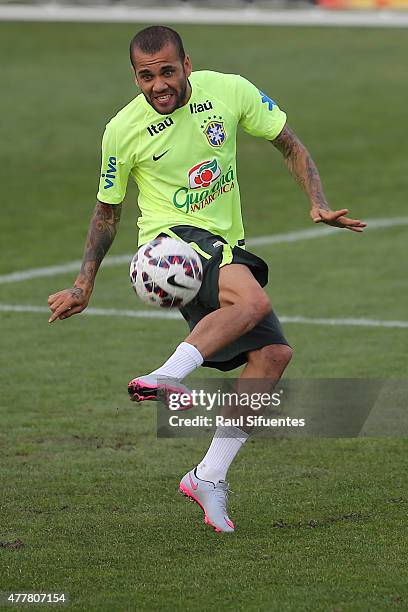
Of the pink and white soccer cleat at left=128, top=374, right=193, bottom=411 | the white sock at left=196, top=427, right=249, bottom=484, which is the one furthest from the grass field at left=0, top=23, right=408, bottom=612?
the pink and white soccer cleat at left=128, top=374, right=193, bottom=411

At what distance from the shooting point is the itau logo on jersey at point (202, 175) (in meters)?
7.54

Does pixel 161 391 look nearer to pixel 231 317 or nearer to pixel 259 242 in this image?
pixel 231 317

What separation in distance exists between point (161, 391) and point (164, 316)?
670 cm

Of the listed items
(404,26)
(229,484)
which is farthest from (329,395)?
(404,26)

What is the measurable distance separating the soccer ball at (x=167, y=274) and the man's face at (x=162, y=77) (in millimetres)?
733

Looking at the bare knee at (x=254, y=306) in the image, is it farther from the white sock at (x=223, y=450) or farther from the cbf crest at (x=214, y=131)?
the cbf crest at (x=214, y=131)

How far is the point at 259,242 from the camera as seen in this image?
55.7 ft

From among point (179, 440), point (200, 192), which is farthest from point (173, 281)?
point (179, 440)

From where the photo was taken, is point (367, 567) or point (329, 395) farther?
point (329, 395)

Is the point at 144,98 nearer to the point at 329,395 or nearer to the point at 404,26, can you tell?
the point at 329,395

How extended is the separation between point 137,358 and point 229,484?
140 inches

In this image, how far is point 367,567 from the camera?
6.52 meters

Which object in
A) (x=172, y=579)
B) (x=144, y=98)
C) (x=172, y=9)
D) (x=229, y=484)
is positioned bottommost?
(x=172, y=9)

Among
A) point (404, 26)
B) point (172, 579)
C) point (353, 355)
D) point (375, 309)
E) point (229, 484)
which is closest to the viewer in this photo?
point (172, 579)
